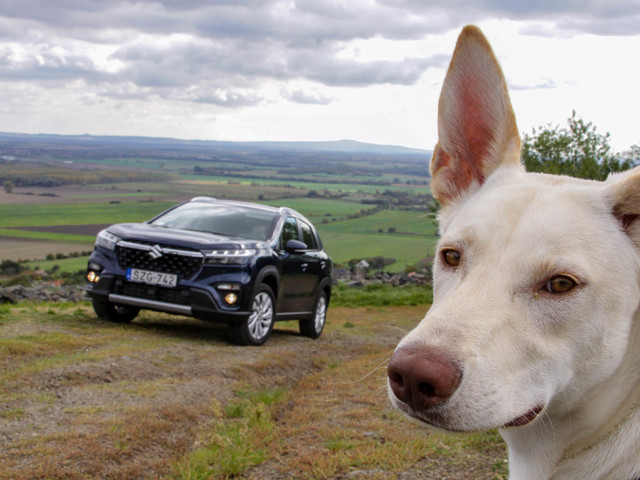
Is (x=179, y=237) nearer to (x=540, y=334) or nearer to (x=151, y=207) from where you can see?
(x=540, y=334)

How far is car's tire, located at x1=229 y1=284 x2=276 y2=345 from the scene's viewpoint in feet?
30.9

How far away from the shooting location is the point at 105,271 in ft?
30.3

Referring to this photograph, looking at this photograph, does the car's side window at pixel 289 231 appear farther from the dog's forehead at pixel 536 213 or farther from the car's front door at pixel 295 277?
the dog's forehead at pixel 536 213

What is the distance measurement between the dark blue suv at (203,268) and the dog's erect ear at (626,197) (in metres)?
6.91

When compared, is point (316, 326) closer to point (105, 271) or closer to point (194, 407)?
point (105, 271)

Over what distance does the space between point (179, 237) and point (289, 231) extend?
228 cm

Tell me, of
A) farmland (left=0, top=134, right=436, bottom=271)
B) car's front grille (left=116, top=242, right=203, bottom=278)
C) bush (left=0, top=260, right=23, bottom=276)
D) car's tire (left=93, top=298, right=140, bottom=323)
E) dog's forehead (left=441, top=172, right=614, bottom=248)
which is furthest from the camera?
farmland (left=0, top=134, right=436, bottom=271)

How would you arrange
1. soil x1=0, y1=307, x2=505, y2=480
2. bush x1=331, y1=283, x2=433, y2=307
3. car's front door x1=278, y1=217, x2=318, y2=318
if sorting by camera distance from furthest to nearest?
bush x1=331, y1=283, x2=433, y2=307, car's front door x1=278, y1=217, x2=318, y2=318, soil x1=0, y1=307, x2=505, y2=480

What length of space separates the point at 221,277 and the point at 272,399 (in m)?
2.67

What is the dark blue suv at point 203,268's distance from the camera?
352 inches

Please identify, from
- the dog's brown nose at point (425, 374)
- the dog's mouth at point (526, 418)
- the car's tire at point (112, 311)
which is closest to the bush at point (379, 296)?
the car's tire at point (112, 311)

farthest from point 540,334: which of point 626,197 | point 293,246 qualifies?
point 293,246

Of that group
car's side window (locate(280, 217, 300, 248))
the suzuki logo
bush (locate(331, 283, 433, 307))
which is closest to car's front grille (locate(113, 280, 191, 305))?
the suzuki logo

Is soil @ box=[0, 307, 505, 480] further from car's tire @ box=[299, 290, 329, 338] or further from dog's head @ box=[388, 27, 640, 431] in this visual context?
dog's head @ box=[388, 27, 640, 431]
